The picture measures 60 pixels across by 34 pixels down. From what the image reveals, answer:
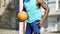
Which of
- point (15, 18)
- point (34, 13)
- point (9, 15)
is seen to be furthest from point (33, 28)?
point (9, 15)

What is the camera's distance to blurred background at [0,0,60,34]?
785cm

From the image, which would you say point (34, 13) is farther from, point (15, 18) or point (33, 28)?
point (15, 18)

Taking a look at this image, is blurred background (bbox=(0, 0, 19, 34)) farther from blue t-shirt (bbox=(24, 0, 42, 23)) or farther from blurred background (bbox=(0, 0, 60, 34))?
blue t-shirt (bbox=(24, 0, 42, 23))

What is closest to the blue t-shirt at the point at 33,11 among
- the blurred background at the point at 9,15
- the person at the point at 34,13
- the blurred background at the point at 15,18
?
the person at the point at 34,13

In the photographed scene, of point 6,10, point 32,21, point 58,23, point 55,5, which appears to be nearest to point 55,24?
point 58,23

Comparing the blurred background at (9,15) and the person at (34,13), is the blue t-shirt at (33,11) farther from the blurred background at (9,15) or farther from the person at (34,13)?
the blurred background at (9,15)

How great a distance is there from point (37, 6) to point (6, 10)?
4590 millimetres

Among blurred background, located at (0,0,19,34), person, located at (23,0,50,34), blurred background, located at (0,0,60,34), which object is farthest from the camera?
blurred background, located at (0,0,19,34)

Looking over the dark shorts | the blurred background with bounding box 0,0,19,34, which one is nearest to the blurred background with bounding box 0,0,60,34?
the blurred background with bounding box 0,0,19,34

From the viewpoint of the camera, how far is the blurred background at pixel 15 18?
7.85 meters

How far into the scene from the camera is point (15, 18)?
8.64m

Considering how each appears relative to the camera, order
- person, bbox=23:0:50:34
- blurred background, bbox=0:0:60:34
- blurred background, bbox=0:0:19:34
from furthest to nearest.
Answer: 1. blurred background, bbox=0:0:19:34
2. blurred background, bbox=0:0:60:34
3. person, bbox=23:0:50:34

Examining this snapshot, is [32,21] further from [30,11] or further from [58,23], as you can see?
[58,23]

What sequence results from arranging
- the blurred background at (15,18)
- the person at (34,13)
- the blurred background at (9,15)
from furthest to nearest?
the blurred background at (9,15)
the blurred background at (15,18)
the person at (34,13)
